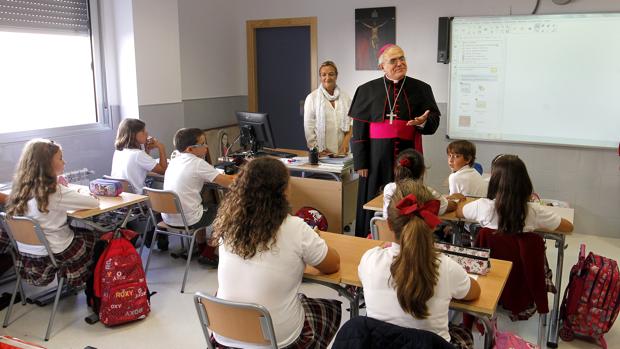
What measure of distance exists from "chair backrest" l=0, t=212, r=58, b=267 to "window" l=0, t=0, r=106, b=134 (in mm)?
1493

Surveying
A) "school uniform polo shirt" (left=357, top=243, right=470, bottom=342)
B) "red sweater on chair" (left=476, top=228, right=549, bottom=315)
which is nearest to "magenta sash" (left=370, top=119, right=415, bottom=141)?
"red sweater on chair" (left=476, top=228, right=549, bottom=315)

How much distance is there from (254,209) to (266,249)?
0.16 meters

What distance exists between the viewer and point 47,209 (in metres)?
3.13

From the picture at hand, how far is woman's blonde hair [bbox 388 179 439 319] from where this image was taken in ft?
5.76

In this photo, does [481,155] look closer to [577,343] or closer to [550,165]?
[550,165]

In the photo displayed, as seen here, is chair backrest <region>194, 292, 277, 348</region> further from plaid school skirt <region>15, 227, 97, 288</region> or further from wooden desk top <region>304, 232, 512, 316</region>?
plaid school skirt <region>15, 227, 97, 288</region>

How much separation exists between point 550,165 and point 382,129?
6.65 feet

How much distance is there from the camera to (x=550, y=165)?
17.0ft

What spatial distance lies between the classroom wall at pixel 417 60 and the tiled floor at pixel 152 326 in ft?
4.64

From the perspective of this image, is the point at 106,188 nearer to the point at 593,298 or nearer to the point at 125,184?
the point at 125,184

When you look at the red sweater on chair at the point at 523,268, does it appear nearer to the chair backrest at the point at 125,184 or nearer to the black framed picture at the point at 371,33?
the chair backrest at the point at 125,184

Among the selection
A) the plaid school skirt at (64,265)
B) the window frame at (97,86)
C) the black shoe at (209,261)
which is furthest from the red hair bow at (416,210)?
the window frame at (97,86)

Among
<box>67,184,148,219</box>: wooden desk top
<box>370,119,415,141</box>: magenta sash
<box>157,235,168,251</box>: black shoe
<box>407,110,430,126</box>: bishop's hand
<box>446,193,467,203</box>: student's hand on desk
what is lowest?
<box>157,235,168,251</box>: black shoe

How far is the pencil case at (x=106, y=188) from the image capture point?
3693 mm
